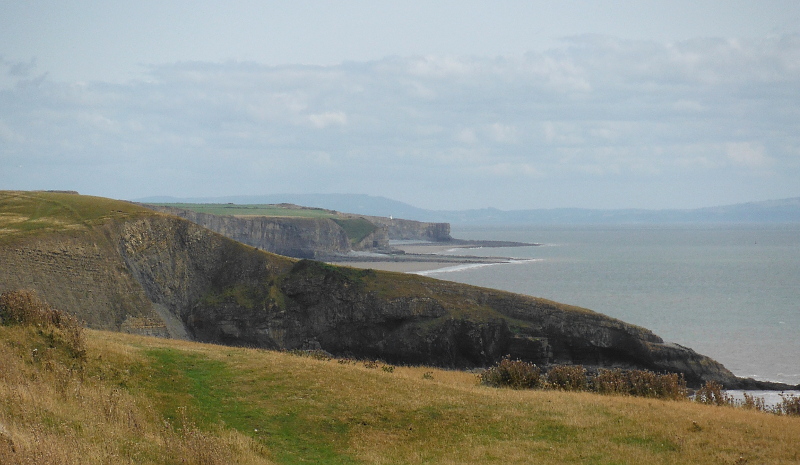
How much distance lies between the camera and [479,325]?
47.1m

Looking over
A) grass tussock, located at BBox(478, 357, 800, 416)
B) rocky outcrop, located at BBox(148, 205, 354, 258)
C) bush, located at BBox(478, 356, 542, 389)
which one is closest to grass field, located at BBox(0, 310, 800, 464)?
bush, located at BBox(478, 356, 542, 389)

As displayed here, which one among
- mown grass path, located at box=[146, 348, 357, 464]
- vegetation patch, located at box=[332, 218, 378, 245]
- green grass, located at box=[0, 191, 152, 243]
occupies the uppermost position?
green grass, located at box=[0, 191, 152, 243]

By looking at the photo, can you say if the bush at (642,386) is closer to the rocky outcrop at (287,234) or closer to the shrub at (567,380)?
the shrub at (567,380)

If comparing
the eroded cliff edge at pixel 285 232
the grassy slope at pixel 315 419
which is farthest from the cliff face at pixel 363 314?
the eroded cliff edge at pixel 285 232

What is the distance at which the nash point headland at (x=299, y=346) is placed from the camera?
17.0 m

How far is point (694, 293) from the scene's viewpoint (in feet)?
309

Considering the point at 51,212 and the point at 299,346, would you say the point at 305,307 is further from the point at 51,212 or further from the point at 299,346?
the point at 51,212

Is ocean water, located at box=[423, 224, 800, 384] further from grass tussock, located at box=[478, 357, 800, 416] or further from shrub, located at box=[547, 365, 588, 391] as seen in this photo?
shrub, located at box=[547, 365, 588, 391]

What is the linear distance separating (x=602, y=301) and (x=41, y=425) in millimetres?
77578

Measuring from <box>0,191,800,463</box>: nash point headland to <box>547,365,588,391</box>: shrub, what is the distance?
3.33 m

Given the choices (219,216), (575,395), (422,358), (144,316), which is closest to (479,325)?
(422,358)

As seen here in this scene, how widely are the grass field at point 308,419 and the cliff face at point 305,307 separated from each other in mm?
23362

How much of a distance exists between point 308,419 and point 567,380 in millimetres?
11606

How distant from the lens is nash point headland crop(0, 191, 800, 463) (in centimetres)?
1703
